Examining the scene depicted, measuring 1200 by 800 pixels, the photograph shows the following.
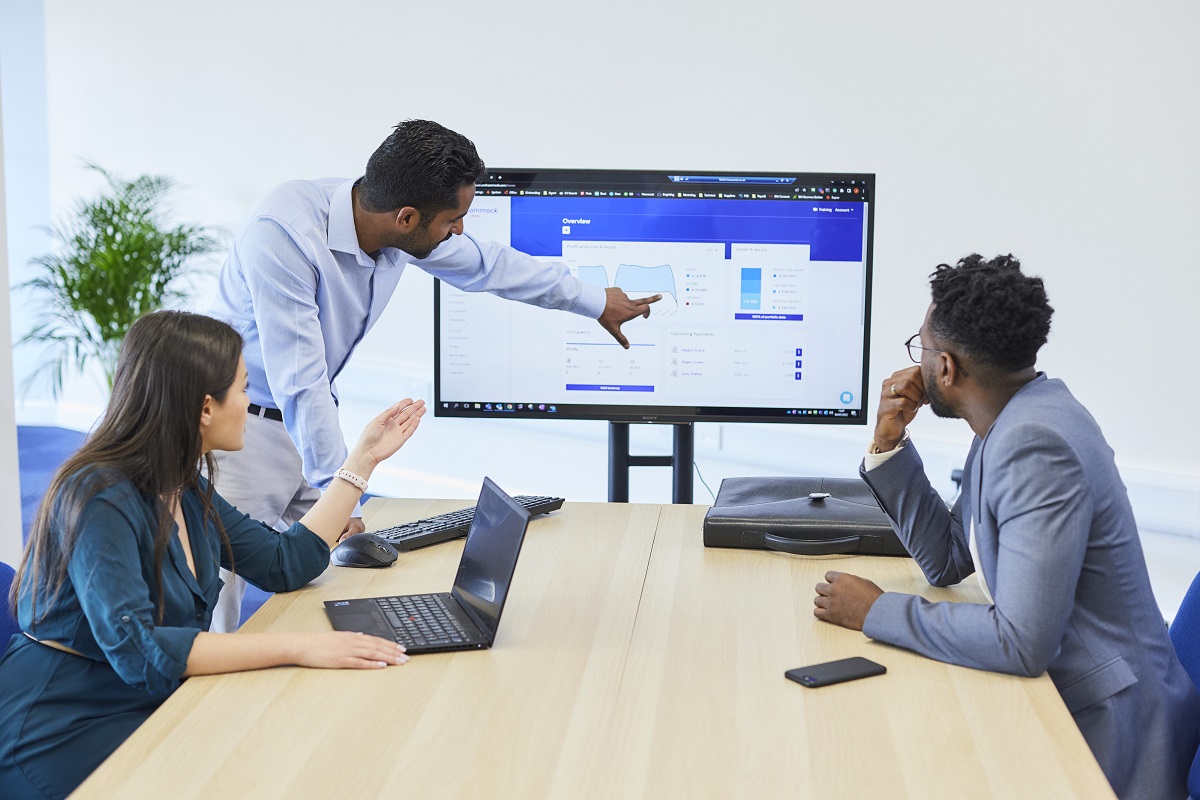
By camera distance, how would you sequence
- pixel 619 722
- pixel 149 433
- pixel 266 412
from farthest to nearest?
pixel 266 412 < pixel 149 433 < pixel 619 722

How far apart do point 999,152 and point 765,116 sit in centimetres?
83

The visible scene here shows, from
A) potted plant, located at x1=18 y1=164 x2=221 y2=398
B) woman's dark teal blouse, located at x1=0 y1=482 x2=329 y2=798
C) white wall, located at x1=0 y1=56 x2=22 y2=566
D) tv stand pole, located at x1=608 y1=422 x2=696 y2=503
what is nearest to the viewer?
woman's dark teal blouse, located at x1=0 y1=482 x2=329 y2=798

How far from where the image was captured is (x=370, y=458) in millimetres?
1952

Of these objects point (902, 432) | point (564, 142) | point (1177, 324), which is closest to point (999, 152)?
point (1177, 324)

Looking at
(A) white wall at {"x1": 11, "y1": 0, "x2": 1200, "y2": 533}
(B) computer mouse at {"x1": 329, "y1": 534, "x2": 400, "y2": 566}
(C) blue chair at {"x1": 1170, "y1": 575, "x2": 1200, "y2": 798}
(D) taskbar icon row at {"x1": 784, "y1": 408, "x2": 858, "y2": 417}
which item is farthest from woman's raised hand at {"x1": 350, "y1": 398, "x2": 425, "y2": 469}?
(A) white wall at {"x1": 11, "y1": 0, "x2": 1200, "y2": 533}

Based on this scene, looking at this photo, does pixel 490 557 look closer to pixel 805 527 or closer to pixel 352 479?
pixel 352 479

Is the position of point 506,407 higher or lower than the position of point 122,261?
lower

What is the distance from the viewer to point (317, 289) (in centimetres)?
235

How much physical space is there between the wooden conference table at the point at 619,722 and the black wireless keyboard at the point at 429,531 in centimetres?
29

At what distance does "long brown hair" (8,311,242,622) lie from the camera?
1533 millimetres

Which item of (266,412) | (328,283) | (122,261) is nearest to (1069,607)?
(328,283)

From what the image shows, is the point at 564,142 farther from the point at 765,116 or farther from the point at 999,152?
the point at 999,152

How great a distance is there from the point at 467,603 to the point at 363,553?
35cm

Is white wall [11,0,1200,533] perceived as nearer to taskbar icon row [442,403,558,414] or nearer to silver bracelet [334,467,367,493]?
taskbar icon row [442,403,558,414]
